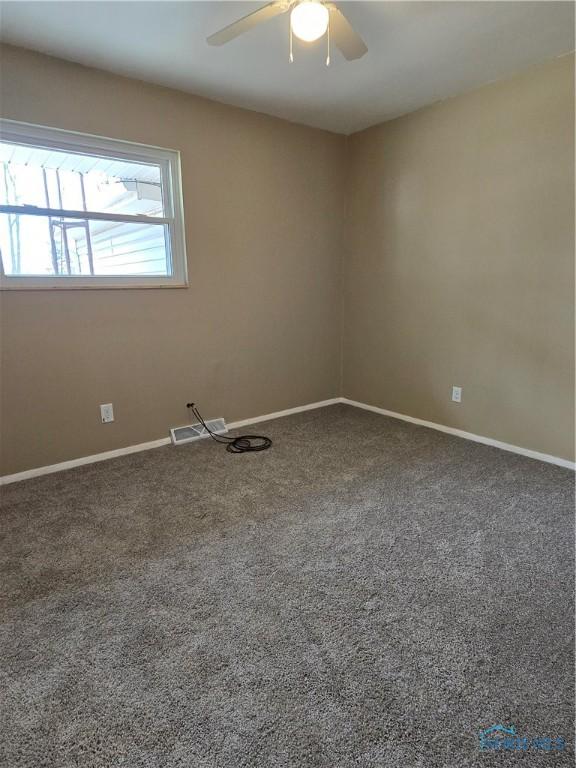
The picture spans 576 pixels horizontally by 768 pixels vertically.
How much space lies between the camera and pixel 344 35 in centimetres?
176

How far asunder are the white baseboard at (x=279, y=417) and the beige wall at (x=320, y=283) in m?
0.05

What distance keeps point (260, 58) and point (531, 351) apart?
2471 mm

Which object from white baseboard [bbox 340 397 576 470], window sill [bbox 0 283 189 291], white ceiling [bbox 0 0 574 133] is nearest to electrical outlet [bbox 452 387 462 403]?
white baseboard [bbox 340 397 576 470]

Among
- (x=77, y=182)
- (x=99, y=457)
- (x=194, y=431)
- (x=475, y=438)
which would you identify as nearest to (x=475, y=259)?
(x=475, y=438)

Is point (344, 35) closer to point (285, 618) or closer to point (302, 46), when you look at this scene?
point (302, 46)

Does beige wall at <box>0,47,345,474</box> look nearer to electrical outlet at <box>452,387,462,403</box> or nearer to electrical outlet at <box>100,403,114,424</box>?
electrical outlet at <box>100,403,114,424</box>

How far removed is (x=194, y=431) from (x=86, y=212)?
167 centimetres

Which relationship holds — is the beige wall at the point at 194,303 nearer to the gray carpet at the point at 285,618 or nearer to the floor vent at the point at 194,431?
the floor vent at the point at 194,431

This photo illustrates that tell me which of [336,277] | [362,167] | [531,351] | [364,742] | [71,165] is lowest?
[364,742]

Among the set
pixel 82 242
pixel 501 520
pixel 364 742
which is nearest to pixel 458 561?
pixel 501 520

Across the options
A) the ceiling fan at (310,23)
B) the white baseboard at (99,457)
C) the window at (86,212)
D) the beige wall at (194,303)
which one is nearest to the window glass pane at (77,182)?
the window at (86,212)

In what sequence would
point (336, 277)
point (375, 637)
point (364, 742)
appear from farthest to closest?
point (336, 277), point (375, 637), point (364, 742)

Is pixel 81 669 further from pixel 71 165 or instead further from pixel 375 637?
pixel 71 165

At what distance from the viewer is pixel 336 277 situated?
3.94 metres
